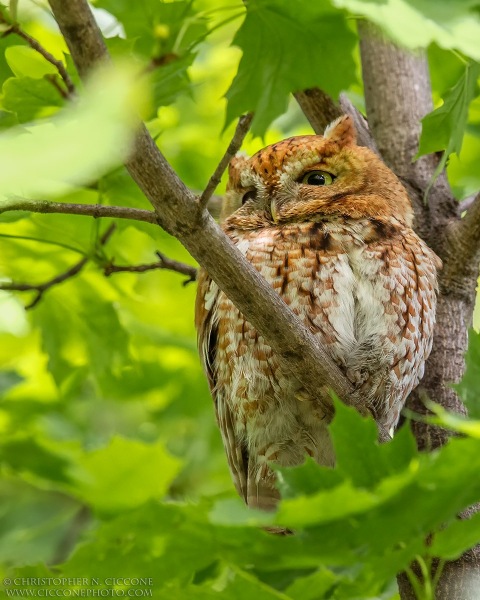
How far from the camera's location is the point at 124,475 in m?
2.09

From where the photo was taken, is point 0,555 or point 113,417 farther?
point 113,417

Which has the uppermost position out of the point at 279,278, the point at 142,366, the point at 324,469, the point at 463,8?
the point at 463,8

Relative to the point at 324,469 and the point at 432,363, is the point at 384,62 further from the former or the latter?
the point at 324,469

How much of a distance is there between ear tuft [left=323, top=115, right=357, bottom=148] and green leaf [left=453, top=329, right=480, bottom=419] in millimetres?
1496

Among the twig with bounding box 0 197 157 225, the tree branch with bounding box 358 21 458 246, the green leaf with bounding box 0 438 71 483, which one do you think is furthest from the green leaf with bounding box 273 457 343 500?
the tree branch with bounding box 358 21 458 246

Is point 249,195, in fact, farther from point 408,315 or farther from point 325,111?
point 408,315

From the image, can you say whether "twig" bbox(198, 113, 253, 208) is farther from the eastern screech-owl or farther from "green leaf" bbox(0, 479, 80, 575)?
"green leaf" bbox(0, 479, 80, 575)

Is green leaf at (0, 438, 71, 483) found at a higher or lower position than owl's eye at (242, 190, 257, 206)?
lower

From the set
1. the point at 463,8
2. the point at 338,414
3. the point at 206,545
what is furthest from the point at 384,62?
the point at 206,545

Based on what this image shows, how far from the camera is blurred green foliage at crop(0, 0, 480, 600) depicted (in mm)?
1342

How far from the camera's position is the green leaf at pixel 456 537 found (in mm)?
1448

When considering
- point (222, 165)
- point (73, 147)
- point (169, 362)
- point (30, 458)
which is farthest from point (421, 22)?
point (169, 362)

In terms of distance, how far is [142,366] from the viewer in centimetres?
388

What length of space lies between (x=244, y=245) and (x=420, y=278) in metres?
0.62
